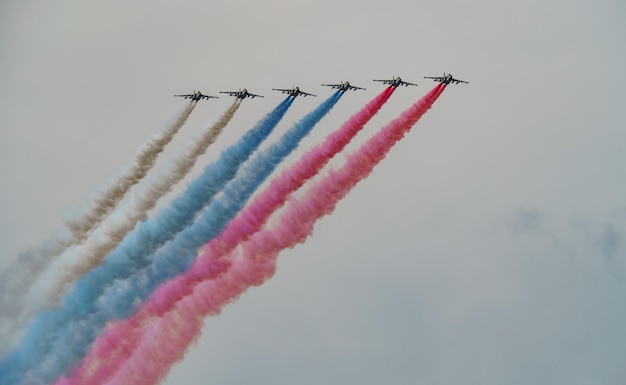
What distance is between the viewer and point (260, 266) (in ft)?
334

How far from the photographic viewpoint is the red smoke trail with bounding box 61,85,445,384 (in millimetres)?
101438

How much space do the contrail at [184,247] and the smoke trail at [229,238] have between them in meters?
0.55

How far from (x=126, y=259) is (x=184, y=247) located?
3.59 m

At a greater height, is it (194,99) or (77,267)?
(194,99)

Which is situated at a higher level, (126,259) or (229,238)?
(229,238)

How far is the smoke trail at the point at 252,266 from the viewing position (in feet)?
333

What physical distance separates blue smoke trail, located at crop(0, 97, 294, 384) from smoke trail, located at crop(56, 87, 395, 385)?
1.99 metres

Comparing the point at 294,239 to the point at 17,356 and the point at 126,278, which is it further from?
the point at 17,356

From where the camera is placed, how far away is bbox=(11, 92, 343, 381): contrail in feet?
335

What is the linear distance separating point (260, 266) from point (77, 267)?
444 inches

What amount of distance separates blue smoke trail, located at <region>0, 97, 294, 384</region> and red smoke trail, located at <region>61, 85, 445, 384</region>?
294 cm

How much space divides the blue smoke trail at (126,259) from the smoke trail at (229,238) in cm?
199

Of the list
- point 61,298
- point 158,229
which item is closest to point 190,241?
point 158,229

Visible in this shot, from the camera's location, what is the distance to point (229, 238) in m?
103
